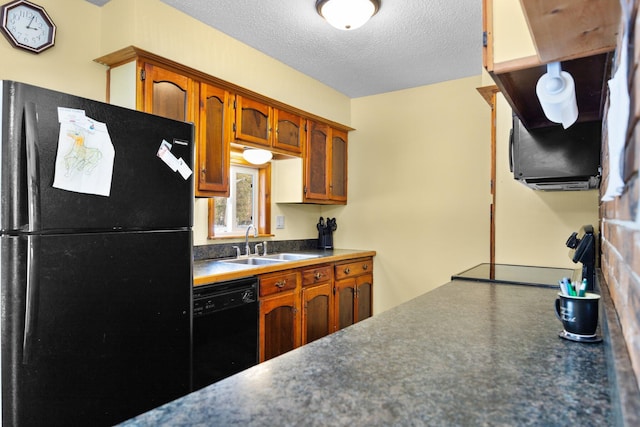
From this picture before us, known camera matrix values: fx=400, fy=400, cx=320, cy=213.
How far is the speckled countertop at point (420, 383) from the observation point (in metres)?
0.65

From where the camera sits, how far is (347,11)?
2154 millimetres

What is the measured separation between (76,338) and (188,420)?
966 millimetres

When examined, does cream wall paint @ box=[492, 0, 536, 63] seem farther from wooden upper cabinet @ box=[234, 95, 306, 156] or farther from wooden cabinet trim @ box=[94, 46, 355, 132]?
wooden upper cabinet @ box=[234, 95, 306, 156]

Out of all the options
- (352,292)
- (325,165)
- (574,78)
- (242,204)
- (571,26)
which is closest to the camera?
(571,26)

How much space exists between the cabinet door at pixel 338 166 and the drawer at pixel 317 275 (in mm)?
837

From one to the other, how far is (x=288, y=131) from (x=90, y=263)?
212cm

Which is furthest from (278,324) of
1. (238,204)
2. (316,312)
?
(238,204)

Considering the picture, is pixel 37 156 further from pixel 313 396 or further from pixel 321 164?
pixel 321 164

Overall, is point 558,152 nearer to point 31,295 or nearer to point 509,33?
point 509,33

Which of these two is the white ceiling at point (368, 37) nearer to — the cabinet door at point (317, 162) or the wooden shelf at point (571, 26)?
the cabinet door at point (317, 162)

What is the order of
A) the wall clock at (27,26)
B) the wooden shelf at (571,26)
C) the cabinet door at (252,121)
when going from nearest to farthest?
the wooden shelf at (571,26), the wall clock at (27,26), the cabinet door at (252,121)

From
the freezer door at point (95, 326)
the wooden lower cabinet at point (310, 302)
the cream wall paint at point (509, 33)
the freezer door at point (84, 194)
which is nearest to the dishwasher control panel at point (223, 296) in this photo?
the wooden lower cabinet at point (310, 302)

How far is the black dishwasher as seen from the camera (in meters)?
2.13

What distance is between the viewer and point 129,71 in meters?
2.26
